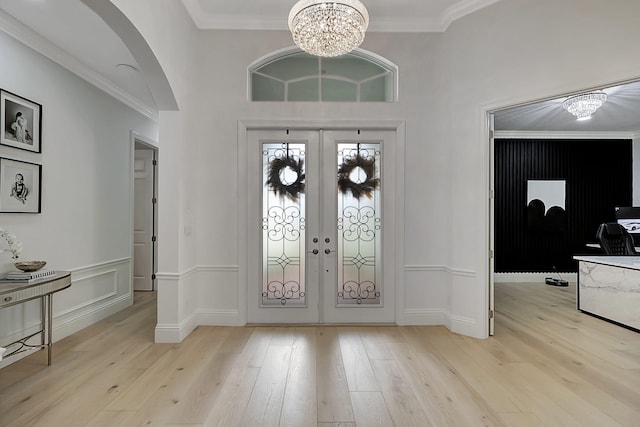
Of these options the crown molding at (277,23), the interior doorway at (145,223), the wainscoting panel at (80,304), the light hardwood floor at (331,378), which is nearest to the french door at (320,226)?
the light hardwood floor at (331,378)

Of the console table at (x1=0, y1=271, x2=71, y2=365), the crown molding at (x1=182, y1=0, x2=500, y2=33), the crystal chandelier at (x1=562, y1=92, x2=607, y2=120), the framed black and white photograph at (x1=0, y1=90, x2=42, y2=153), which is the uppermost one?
the crown molding at (x1=182, y1=0, x2=500, y2=33)

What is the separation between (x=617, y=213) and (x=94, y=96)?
29.7ft

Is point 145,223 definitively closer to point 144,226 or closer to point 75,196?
point 144,226

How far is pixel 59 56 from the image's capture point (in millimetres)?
3578

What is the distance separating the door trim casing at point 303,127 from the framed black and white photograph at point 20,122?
1963mm

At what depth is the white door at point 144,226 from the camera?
581 centimetres

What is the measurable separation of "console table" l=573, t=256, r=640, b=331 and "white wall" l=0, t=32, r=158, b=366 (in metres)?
6.42

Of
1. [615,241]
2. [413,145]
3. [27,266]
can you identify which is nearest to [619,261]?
[615,241]

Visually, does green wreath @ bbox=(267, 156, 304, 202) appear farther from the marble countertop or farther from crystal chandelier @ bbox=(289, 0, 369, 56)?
the marble countertop

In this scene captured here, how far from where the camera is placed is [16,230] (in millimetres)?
3141

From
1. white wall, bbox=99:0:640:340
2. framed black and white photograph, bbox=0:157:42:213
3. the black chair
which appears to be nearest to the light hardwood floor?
white wall, bbox=99:0:640:340

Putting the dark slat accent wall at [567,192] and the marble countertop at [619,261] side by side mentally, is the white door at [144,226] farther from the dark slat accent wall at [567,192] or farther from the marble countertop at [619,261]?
the marble countertop at [619,261]

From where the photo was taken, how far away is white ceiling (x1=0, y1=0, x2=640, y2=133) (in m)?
3.01

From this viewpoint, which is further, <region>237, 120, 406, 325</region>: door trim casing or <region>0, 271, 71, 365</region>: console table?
<region>237, 120, 406, 325</region>: door trim casing
